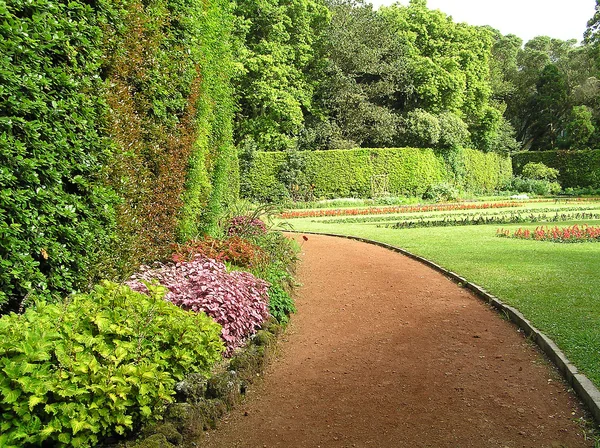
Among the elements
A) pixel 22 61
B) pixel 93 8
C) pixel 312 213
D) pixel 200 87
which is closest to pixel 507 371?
pixel 22 61

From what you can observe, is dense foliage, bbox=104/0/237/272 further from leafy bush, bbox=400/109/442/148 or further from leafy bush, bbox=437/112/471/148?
leafy bush, bbox=437/112/471/148

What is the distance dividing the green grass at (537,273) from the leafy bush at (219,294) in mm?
2983

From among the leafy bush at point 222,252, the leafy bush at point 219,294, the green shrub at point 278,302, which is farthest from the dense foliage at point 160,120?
the green shrub at point 278,302

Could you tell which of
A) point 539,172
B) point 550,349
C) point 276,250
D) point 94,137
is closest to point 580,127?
point 539,172

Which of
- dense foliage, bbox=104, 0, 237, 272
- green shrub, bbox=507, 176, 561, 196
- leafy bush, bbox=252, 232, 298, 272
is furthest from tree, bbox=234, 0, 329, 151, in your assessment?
dense foliage, bbox=104, 0, 237, 272

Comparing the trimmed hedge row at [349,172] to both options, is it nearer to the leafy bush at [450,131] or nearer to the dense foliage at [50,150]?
the leafy bush at [450,131]

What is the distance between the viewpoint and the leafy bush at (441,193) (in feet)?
94.3

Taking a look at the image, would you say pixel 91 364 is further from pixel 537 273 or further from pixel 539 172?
pixel 539 172

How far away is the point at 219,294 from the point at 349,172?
23728 mm

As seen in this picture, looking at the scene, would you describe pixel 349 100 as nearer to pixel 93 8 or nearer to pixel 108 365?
pixel 93 8

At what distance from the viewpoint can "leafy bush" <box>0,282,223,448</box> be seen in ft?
7.64

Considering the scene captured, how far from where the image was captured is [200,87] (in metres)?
7.54

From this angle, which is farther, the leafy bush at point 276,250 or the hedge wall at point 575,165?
the hedge wall at point 575,165

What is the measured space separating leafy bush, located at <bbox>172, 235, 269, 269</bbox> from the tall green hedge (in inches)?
12.4
